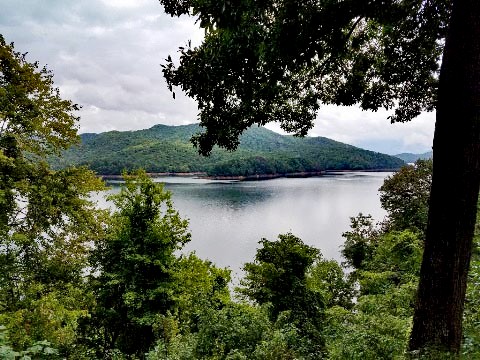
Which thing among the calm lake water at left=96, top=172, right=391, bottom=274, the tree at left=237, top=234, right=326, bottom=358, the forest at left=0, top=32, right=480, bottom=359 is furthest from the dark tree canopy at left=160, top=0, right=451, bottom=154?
the calm lake water at left=96, top=172, right=391, bottom=274

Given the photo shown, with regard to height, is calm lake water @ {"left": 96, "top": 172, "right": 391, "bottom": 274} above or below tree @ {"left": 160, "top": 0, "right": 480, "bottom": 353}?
below

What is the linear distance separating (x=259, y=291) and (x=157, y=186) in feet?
21.8

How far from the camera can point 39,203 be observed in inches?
436

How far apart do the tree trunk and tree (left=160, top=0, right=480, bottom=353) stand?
0.01 meters

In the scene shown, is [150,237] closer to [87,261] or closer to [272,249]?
[87,261]

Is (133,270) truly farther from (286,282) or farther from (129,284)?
(286,282)

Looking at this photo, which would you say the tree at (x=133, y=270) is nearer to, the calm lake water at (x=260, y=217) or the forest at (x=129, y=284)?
the forest at (x=129, y=284)

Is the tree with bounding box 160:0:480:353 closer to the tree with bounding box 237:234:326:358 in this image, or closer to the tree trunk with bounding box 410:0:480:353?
the tree trunk with bounding box 410:0:480:353

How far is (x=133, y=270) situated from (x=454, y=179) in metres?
13.3

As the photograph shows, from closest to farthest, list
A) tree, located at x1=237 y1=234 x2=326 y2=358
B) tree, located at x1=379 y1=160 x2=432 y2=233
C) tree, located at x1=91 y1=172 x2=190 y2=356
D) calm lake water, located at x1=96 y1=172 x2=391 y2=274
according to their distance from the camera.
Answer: tree, located at x1=237 y1=234 x2=326 y2=358 → tree, located at x1=91 y1=172 x2=190 y2=356 → tree, located at x1=379 y1=160 x2=432 y2=233 → calm lake water, located at x1=96 y1=172 x2=391 y2=274

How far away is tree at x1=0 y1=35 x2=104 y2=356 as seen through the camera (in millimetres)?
10211

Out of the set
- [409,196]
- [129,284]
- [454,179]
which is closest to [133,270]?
[129,284]

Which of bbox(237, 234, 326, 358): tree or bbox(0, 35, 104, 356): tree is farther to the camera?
bbox(237, 234, 326, 358): tree

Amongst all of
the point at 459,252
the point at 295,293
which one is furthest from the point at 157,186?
the point at 459,252
